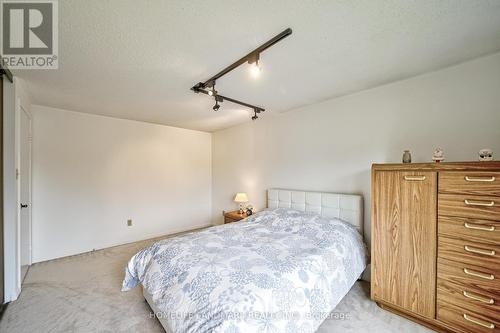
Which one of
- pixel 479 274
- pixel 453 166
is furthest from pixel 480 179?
pixel 479 274

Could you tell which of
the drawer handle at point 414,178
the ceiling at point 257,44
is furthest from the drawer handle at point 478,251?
the ceiling at point 257,44

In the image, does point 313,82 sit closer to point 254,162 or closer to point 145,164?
point 254,162

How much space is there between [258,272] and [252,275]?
0.20 feet

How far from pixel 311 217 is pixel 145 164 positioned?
10.9 feet

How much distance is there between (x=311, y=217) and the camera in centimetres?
265

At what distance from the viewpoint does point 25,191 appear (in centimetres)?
264

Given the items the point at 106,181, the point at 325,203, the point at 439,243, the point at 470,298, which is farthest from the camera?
the point at 106,181

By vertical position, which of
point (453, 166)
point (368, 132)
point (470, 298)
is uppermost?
point (368, 132)

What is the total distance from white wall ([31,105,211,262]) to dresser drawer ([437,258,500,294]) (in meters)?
4.32

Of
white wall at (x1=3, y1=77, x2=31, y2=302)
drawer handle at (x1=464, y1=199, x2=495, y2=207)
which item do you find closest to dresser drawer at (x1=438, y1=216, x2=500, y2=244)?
drawer handle at (x1=464, y1=199, x2=495, y2=207)

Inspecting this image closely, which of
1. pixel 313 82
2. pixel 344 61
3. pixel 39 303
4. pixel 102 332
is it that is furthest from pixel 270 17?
pixel 39 303

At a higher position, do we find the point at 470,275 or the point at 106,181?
the point at 106,181

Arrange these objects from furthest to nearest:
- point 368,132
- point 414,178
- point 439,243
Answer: point 368,132 < point 414,178 < point 439,243
